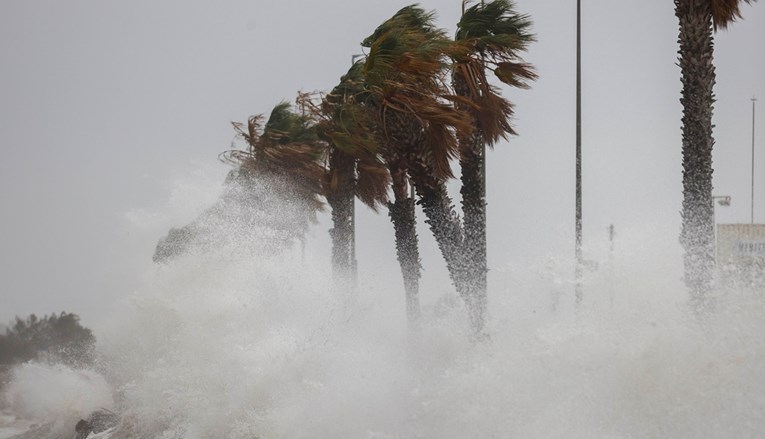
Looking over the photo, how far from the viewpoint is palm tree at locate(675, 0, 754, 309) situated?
1519 cm

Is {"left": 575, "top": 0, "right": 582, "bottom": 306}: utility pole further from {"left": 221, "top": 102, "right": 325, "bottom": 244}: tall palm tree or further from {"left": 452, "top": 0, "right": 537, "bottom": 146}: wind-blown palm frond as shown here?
{"left": 221, "top": 102, "right": 325, "bottom": 244}: tall palm tree

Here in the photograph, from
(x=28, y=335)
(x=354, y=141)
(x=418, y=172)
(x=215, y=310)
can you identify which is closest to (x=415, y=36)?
(x=418, y=172)

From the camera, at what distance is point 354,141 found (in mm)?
Result: 24922

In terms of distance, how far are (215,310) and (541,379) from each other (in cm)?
1066

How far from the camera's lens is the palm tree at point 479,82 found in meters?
19.7

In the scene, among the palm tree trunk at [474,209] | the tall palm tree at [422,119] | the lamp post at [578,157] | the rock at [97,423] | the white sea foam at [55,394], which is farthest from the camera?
the white sea foam at [55,394]

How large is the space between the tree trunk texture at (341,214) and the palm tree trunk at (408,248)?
547 centimetres

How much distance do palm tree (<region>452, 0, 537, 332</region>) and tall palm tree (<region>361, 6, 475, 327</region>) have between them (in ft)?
Result: 1.26

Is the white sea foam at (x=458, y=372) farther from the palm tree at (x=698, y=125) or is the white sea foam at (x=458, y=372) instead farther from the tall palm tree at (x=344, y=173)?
the tall palm tree at (x=344, y=173)

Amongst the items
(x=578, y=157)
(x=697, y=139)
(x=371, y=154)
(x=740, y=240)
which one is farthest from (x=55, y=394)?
(x=740, y=240)

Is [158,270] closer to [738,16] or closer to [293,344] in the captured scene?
[293,344]

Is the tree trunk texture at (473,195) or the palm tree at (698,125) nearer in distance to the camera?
the palm tree at (698,125)

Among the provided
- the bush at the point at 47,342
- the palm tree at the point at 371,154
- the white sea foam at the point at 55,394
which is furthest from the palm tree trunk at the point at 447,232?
the bush at the point at 47,342

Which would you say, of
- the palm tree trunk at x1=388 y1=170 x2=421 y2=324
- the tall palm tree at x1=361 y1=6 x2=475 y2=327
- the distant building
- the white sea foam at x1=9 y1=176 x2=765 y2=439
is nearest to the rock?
the white sea foam at x1=9 y1=176 x2=765 y2=439
